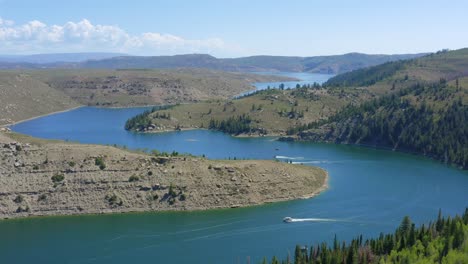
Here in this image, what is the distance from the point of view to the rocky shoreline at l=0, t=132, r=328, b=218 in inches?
3346

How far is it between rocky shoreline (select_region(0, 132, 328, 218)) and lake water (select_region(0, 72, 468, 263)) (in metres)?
2.83

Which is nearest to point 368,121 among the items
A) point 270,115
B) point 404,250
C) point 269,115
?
point 270,115

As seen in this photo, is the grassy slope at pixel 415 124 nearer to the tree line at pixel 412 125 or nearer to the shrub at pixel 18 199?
the tree line at pixel 412 125

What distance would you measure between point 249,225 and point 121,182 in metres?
25.2

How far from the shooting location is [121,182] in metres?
88.9

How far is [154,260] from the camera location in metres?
64.6

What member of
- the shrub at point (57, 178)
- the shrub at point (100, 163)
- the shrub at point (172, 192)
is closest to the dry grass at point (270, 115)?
the shrub at point (172, 192)

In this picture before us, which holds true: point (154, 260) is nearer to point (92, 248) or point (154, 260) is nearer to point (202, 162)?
point (92, 248)

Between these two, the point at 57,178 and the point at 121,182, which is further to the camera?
the point at 121,182

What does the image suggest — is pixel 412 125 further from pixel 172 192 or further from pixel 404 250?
pixel 404 250

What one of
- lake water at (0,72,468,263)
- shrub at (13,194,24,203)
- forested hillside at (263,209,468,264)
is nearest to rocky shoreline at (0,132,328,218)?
shrub at (13,194,24,203)

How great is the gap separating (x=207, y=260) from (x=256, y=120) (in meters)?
118

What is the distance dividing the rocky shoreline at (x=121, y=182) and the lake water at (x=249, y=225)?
9.30ft

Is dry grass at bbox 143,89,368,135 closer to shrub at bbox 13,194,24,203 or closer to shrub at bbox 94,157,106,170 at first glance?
shrub at bbox 94,157,106,170
